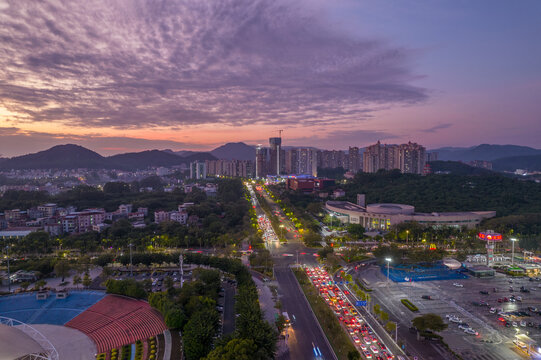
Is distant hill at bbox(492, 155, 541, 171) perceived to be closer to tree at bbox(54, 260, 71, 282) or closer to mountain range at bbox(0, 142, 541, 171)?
mountain range at bbox(0, 142, 541, 171)

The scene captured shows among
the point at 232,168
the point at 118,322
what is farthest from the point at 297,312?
the point at 232,168

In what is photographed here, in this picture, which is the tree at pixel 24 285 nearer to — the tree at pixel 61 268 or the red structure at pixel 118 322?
the tree at pixel 61 268

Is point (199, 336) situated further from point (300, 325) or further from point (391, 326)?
point (391, 326)

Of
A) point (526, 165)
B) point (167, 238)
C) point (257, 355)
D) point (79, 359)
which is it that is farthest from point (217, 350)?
point (526, 165)

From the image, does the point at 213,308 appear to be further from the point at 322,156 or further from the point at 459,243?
the point at 322,156

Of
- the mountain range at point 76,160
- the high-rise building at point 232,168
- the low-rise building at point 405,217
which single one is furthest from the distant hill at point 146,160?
the low-rise building at point 405,217
